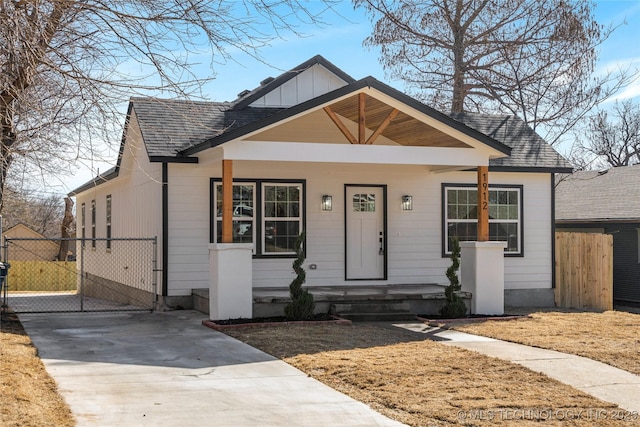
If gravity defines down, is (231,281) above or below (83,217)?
below

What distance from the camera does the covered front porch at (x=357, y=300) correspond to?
1300cm

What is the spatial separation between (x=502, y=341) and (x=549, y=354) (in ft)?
4.10

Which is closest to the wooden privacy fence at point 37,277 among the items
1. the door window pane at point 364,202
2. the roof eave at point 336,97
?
the door window pane at point 364,202

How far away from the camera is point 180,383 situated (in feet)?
25.5

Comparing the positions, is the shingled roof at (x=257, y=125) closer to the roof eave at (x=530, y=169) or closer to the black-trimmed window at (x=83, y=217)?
the roof eave at (x=530, y=169)

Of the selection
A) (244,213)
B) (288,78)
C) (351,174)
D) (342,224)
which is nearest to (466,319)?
(342,224)

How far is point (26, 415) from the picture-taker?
19.8 feet

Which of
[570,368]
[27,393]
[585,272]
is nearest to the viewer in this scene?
[27,393]

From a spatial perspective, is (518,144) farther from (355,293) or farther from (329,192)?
(355,293)

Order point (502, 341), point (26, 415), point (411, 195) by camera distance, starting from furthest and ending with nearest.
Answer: point (411, 195)
point (502, 341)
point (26, 415)

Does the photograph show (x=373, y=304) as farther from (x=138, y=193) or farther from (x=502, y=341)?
(x=138, y=193)

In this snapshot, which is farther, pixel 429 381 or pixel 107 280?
pixel 107 280

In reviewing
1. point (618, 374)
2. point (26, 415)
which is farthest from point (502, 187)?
point (26, 415)

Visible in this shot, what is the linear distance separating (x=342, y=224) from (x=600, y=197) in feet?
34.9
